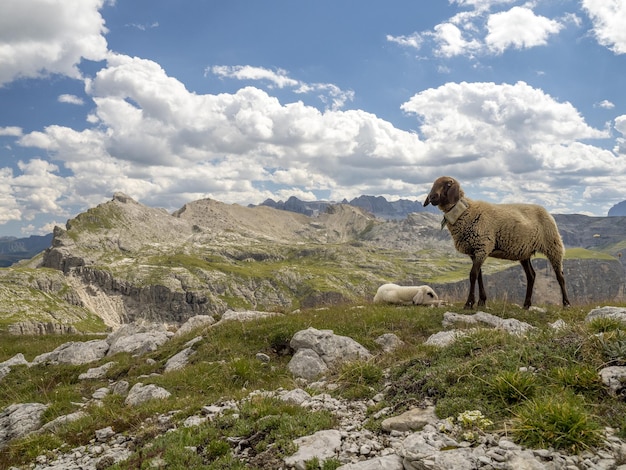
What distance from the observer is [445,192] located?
67.2ft

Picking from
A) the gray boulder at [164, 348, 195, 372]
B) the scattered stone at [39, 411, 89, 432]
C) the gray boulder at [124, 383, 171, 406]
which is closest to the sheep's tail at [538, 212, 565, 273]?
the gray boulder at [164, 348, 195, 372]

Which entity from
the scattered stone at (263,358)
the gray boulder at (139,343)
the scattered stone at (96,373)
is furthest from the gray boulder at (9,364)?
the scattered stone at (263,358)

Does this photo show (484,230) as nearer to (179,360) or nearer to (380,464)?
(179,360)

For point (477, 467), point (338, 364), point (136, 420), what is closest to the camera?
point (477, 467)

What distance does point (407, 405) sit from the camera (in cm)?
Answer: 884

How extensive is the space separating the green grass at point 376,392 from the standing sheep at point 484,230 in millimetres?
5592

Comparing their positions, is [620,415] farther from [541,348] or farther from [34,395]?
[34,395]

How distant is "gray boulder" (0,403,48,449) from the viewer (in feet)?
43.4

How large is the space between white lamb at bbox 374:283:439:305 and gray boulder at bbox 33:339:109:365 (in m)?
16.6

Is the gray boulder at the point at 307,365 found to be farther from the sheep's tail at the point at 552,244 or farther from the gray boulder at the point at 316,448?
the sheep's tail at the point at 552,244

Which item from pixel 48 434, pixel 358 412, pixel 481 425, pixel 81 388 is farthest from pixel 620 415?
pixel 81 388

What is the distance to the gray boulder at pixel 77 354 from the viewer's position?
868 inches

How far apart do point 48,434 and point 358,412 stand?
930 cm

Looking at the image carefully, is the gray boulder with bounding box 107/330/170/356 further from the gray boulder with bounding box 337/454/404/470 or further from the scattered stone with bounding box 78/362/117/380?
the gray boulder with bounding box 337/454/404/470
